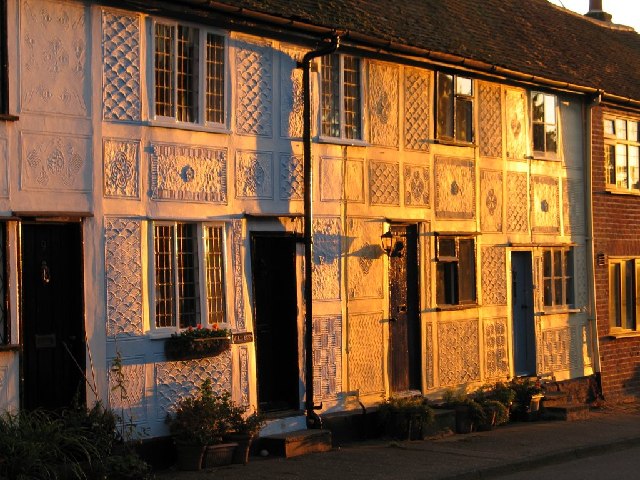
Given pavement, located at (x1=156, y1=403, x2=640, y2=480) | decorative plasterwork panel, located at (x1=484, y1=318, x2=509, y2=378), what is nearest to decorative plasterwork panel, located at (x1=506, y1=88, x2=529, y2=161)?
decorative plasterwork panel, located at (x1=484, y1=318, x2=509, y2=378)

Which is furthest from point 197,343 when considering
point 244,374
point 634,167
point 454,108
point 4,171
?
point 634,167

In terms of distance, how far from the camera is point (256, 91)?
15.2 meters

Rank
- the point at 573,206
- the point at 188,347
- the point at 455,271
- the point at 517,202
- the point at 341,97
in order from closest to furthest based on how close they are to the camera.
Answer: the point at 188,347, the point at 341,97, the point at 455,271, the point at 517,202, the point at 573,206

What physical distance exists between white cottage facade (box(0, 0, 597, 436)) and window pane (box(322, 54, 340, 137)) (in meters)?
0.04

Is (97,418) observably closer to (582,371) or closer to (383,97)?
(383,97)

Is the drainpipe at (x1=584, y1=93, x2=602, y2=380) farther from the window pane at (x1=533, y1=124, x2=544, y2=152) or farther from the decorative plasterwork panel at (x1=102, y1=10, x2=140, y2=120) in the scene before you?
the decorative plasterwork panel at (x1=102, y1=10, x2=140, y2=120)

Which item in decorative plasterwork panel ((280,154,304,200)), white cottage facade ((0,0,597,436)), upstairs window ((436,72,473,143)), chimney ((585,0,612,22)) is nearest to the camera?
white cottage facade ((0,0,597,436))

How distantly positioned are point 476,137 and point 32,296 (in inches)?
357

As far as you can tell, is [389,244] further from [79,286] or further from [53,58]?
[53,58]

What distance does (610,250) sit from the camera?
2239cm

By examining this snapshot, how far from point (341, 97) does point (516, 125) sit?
16.1 ft

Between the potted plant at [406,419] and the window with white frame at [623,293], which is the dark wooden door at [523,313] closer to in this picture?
the window with white frame at [623,293]

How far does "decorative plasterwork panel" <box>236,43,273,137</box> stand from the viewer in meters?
14.9

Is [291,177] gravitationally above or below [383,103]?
below
